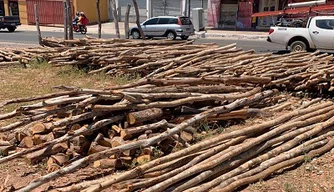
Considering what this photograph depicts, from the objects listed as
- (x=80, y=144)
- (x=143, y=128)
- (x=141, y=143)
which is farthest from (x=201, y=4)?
(x=141, y=143)

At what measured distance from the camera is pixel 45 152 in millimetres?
4754

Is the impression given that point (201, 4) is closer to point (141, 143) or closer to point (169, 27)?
point (169, 27)

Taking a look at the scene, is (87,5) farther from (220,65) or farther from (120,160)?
(120,160)

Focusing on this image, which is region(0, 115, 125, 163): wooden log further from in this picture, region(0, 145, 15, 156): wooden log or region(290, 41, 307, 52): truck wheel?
region(290, 41, 307, 52): truck wheel

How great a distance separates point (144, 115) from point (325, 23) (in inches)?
475

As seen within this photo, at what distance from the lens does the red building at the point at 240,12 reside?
29.5m

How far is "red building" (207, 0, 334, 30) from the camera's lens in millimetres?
29545

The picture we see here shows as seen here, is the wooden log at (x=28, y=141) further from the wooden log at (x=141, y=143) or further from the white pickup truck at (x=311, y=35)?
the white pickup truck at (x=311, y=35)

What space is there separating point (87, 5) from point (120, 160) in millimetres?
33799

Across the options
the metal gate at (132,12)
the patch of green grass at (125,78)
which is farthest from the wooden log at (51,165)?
the metal gate at (132,12)

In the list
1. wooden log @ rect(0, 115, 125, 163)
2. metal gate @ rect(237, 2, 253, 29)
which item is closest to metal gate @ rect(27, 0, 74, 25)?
metal gate @ rect(237, 2, 253, 29)

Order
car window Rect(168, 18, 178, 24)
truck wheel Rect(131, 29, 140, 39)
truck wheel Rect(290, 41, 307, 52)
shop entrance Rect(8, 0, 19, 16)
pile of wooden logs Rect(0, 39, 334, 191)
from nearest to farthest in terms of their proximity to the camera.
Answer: pile of wooden logs Rect(0, 39, 334, 191) → truck wheel Rect(290, 41, 307, 52) → car window Rect(168, 18, 178, 24) → truck wheel Rect(131, 29, 140, 39) → shop entrance Rect(8, 0, 19, 16)

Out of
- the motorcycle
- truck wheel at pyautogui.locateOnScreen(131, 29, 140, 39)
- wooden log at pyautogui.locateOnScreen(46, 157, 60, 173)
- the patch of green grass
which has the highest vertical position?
the motorcycle

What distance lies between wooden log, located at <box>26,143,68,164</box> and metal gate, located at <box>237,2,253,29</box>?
27.4m
